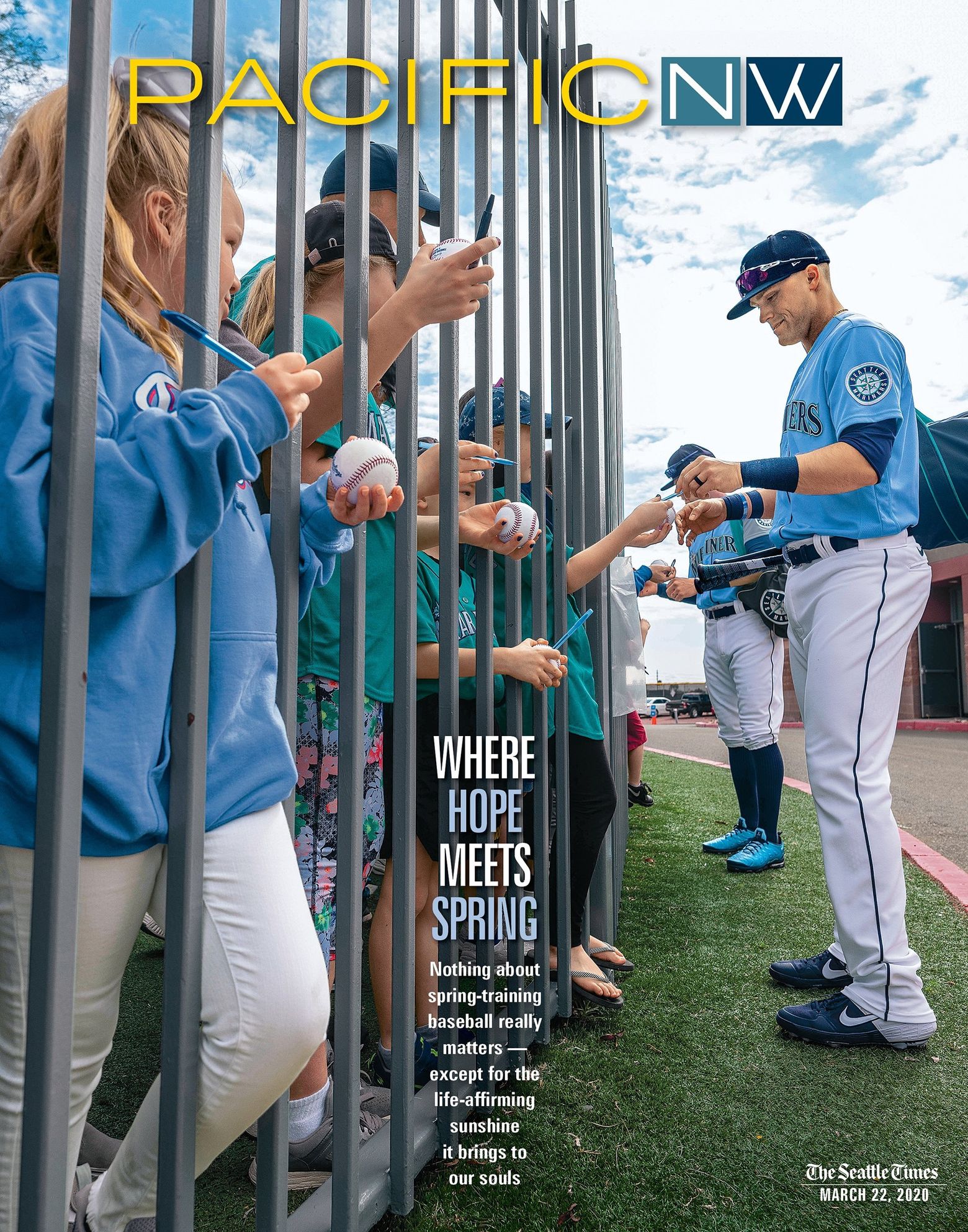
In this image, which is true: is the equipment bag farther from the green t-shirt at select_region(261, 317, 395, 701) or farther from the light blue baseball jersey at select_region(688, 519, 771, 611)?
the light blue baseball jersey at select_region(688, 519, 771, 611)

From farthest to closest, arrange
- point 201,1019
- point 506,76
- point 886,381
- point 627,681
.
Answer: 1. point 627,681
2. point 886,381
3. point 506,76
4. point 201,1019

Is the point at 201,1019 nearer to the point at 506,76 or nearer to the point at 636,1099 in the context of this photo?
the point at 636,1099

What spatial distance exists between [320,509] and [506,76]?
4.83ft

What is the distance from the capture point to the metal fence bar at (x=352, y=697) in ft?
4.36

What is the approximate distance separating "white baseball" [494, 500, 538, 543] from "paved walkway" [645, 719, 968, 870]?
2.89m

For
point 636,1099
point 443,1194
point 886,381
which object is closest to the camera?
point 443,1194

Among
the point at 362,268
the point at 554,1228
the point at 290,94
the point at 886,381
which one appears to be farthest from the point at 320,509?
the point at 886,381

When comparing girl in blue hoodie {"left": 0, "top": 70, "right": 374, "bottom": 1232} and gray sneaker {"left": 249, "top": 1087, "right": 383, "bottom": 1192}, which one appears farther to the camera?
gray sneaker {"left": 249, "top": 1087, "right": 383, "bottom": 1192}

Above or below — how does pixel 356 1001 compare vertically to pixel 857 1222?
above

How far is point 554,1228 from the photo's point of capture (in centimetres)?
145

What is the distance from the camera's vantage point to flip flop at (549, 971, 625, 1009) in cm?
236

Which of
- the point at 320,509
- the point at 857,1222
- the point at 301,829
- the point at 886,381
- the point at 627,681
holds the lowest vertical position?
the point at 857,1222

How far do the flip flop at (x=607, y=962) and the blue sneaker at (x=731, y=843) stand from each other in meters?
2.18

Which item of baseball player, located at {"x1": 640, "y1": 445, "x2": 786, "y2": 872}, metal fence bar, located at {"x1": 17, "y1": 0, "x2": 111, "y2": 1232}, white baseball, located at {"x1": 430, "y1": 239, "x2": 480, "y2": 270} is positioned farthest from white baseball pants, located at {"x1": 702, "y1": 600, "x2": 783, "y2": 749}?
metal fence bar, located at {"x1": 17, "y1": 0, "x2": 111, "y2": 1232}
